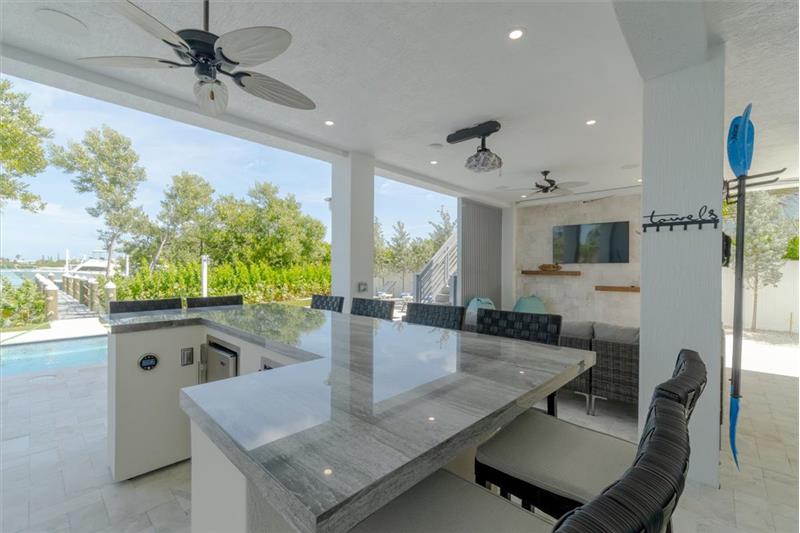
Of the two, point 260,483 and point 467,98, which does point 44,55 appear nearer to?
point 467,98

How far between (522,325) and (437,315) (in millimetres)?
590

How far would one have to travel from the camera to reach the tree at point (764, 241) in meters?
6.52

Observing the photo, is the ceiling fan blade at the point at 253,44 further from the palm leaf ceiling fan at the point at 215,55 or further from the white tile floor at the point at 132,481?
the white tile floor at the point at 132,481

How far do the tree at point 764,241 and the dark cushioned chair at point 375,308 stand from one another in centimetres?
780

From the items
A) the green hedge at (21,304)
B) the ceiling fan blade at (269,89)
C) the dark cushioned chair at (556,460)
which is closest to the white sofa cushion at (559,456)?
the dark cushioned chair at (556,460)

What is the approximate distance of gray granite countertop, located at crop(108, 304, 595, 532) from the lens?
0.52 metres

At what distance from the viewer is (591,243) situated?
681 centimetres

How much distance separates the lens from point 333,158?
4.31 m

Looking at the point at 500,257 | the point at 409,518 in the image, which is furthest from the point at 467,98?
the point at 500,257

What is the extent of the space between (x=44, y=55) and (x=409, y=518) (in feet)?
11.7

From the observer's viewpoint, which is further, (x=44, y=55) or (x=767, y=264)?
(x=767, y=264)

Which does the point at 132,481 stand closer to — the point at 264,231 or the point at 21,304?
the point at 21,304

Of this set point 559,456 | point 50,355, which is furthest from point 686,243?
point 50,355

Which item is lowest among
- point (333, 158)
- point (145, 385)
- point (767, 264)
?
point (145, 385)
